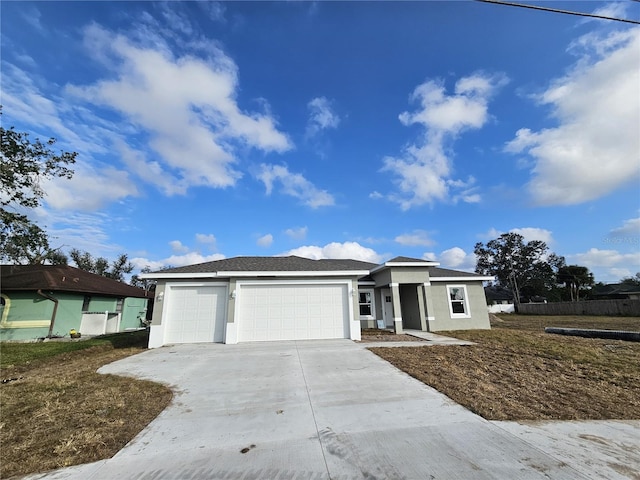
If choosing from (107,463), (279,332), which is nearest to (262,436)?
(107,463)

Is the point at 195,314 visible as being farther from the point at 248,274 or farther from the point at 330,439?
the point at 330,439

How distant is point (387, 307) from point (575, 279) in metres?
47.6

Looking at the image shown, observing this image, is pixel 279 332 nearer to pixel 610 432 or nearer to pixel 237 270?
pixel 237 270

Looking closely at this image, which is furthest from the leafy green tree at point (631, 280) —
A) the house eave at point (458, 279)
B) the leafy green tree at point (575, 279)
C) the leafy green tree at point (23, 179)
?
the leafy green tree at point (23, 179)

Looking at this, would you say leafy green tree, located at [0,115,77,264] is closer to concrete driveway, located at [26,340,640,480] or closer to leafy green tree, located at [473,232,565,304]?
concrete driveway, located at [26,340,640,480]

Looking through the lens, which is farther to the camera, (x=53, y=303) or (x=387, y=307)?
(x=387, y=307)

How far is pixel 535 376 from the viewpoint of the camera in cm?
632

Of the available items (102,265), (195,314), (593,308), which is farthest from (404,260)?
(102,265)

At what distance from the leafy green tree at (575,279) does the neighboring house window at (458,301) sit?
44994mm

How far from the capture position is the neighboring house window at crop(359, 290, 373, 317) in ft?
53.9

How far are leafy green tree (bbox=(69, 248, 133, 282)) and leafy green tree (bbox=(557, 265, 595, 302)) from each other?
6827 centimetres

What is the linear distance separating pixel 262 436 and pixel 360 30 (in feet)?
27.7

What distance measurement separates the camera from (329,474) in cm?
282

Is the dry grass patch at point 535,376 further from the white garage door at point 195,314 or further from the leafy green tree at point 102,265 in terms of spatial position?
the leafy green tree at point 102,265
